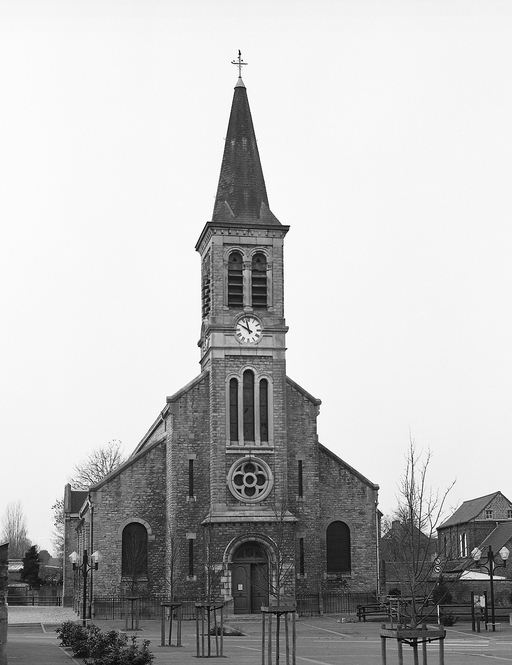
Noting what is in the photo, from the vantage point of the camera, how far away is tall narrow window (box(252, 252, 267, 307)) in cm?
5188

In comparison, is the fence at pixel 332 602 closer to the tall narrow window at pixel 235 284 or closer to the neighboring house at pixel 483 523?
the tall narrow window at pixel 235 284

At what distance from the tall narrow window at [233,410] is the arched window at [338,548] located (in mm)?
7304

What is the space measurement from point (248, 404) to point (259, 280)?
21.0ft

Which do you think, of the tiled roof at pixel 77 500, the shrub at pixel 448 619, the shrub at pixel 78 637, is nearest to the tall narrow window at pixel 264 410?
the shrub at pixel 448 619

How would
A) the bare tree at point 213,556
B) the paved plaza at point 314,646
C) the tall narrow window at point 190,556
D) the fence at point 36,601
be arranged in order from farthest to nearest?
1. the fence at point 36,601
2. the tall narrow window at point 190,556
3. the bare tree at point 213,556
4. the paved plaza at point 314,646

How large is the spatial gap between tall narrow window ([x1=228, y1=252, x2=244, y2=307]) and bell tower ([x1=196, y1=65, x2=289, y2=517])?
0.05 m

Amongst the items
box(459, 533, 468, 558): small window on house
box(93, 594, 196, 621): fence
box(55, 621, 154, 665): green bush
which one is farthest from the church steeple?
box(459, 533, 468, 558): small window on house

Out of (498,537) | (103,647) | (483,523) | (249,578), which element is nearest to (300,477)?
(249,578)

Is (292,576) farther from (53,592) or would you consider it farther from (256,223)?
(53,592)

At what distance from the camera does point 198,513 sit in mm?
49812

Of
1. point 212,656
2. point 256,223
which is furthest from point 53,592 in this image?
point 212,656

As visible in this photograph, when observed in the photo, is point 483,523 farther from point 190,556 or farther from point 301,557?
point 190,556

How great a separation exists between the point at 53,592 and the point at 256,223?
183 ft

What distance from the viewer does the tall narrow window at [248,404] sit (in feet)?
167
